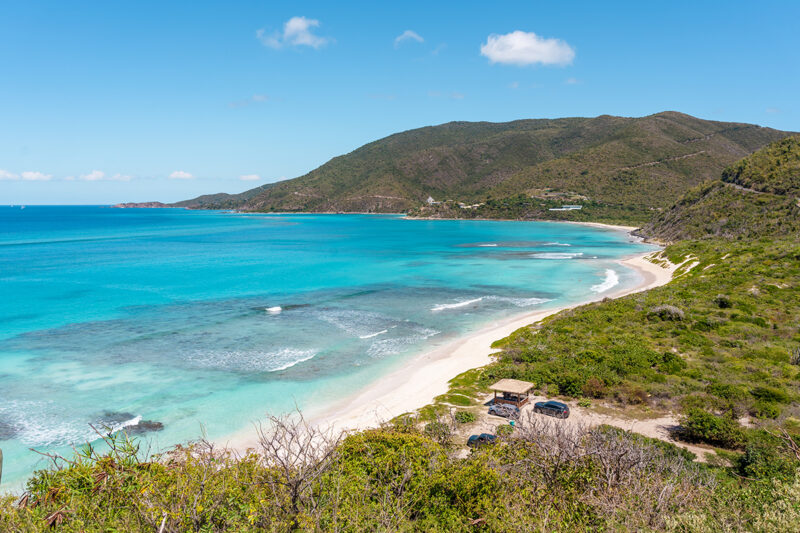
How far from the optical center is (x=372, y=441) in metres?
17.2

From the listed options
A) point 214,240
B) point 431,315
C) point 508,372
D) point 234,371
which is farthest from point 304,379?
point 214,240

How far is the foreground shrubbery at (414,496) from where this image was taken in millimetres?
10336

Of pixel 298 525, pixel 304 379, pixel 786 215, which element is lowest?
pixel 304 379

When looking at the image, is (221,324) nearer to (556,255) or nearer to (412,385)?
(412,385)

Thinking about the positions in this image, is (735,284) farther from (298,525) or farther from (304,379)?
(298,525)

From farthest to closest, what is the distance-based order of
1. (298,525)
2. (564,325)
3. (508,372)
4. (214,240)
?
(214,240), (564,325), (508,372), (298,525)

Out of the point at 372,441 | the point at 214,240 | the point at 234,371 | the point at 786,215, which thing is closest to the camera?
the point at 372,441

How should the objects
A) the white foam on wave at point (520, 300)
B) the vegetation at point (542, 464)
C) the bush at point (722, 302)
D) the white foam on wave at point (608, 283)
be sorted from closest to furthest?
the vegetation at point (542, 464) → the bush at point (722, 302) → the white foam on wave at point (520, 300) → the white foam on wave at point (608, 283)

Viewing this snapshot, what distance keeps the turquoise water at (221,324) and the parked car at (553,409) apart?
11904mm

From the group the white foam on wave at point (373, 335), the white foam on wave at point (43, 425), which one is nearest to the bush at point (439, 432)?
the white foam on wave at point (43, 425)

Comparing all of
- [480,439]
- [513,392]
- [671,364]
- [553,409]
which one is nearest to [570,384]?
[553,409]

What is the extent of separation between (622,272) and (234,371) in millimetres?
62573

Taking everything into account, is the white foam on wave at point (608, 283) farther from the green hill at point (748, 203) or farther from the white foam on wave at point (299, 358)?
the white foam on wave at point (299, 358)

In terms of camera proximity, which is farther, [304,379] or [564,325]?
[564,325]
